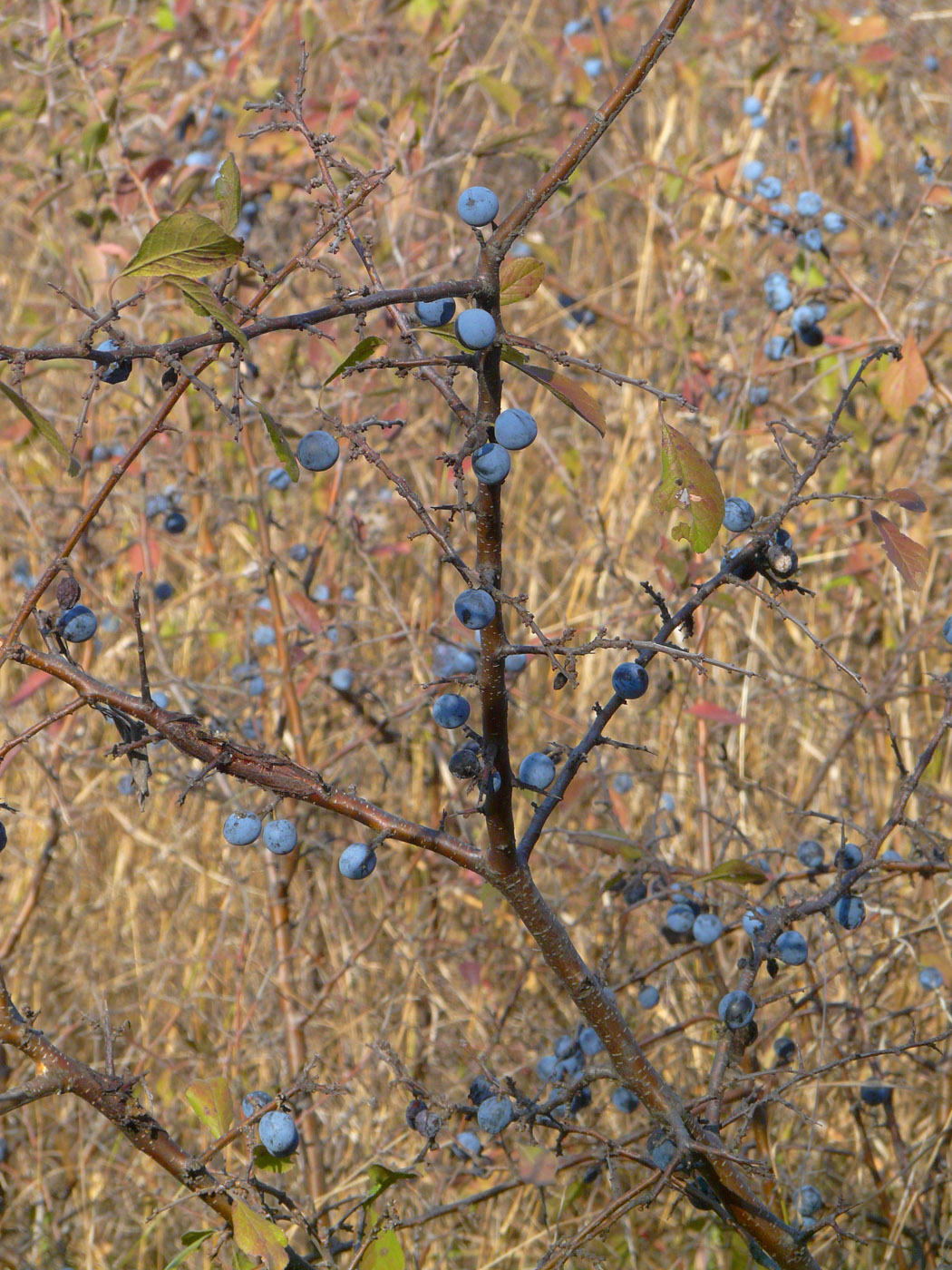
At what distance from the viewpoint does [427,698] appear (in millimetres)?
2340

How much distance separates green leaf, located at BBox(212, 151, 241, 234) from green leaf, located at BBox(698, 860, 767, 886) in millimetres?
858

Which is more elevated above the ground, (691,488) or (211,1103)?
(691,488)

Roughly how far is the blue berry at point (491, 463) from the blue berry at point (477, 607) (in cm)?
9

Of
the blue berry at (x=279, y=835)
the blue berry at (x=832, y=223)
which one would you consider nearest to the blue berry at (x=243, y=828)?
the blue berry at (x=279, y=835)

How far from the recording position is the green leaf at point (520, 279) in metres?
1.06

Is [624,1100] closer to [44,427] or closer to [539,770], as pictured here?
[539,770]

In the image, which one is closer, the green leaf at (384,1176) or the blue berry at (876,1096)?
the green leaf at (384,1176)

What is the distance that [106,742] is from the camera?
2.92 m

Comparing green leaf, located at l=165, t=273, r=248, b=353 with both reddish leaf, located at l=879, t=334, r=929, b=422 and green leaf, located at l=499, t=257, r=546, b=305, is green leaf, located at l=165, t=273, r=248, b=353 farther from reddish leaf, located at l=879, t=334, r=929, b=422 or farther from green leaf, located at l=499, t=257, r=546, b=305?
reddish leaf, located at l=879, t=334, r=929, b=422

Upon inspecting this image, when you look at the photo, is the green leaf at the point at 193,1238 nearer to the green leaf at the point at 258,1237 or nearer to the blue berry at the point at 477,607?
the green leaf at the point at 258,1237

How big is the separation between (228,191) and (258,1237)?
95 cm

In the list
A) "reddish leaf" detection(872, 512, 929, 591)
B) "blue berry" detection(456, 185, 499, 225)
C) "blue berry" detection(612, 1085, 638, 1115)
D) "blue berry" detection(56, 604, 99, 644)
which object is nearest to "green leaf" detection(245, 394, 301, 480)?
"blue berry" detection(456, 185, 499, 225)

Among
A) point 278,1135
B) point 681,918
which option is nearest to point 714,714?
point 681,918

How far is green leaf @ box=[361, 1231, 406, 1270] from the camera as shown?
1.26 m
